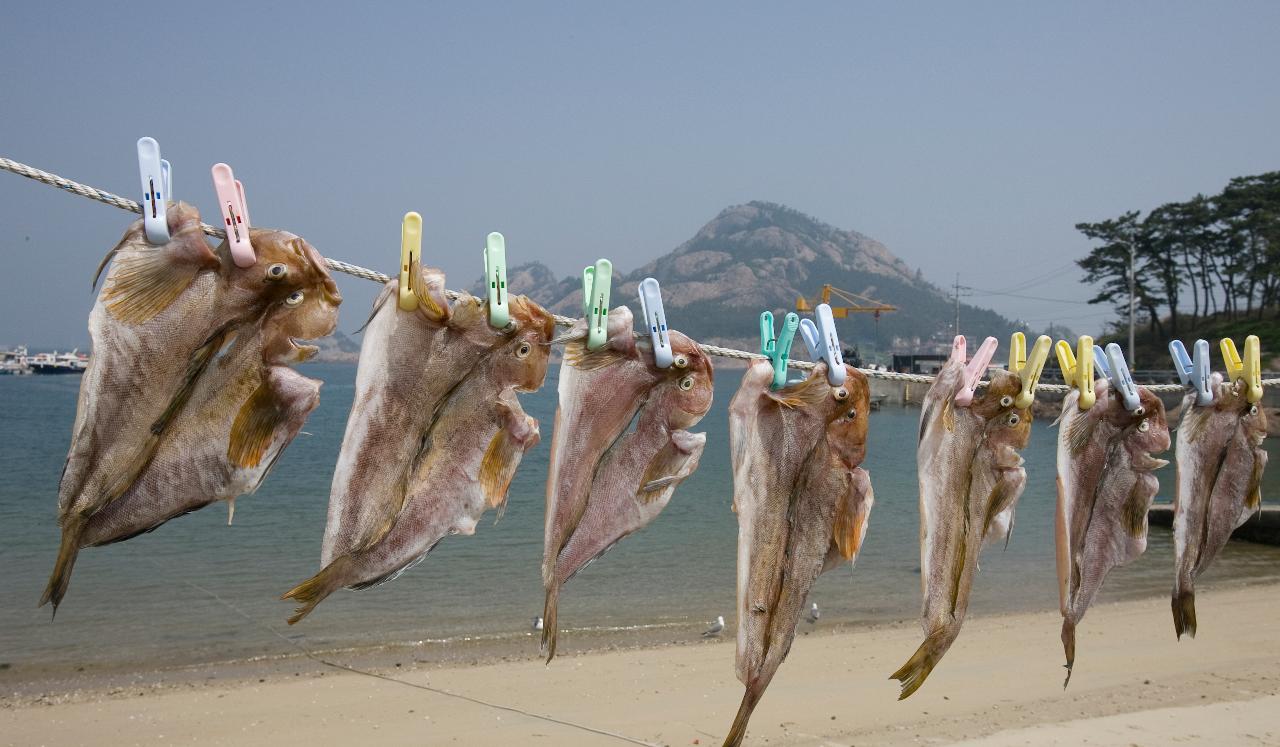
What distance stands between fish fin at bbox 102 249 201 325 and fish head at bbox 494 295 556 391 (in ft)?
3.20

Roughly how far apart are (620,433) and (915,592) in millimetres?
15985

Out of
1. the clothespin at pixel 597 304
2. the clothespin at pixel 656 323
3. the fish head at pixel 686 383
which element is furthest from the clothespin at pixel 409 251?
the fish head at pixel 686 383

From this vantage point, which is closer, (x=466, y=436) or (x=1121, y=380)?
(x=466, y=436)

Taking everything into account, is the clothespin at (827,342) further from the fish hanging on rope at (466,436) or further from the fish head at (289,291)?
the fish head at (289,291)

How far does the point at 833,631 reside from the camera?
14180 mm

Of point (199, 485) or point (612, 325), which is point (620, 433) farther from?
point (199, 485)

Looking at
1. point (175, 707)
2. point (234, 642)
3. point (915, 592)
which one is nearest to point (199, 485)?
point (175, 707)

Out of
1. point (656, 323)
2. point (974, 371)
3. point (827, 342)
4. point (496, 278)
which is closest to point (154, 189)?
point (496, 278)

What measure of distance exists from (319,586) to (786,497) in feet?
5.58

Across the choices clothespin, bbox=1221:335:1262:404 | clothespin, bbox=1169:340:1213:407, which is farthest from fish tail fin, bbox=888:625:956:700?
clothespin, bbox=1221:335:1262:404

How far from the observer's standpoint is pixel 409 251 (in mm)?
2789

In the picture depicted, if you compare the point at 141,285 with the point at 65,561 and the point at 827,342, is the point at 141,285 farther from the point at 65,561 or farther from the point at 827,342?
the point at 827,342

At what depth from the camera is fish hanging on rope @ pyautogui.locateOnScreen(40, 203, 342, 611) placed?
2.57 m

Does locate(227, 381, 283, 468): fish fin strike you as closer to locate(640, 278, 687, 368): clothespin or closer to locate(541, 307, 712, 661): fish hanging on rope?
locate(541, 307, 712, 661): fish hanging on rope
